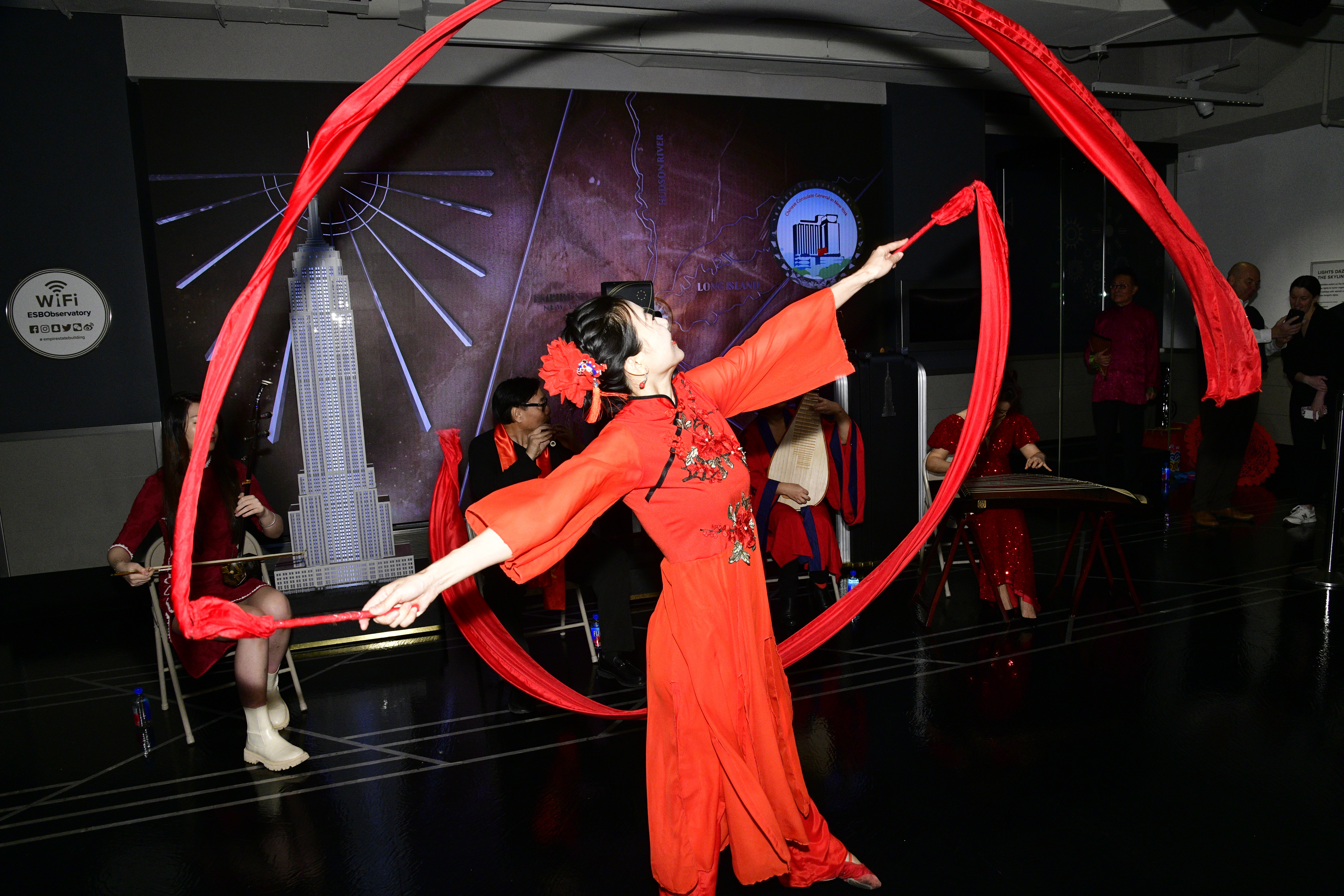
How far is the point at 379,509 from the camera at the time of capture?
508cm

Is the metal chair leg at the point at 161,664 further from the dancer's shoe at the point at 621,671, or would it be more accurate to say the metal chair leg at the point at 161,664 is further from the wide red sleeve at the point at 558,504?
the wide red sleeve at the point at 558,504

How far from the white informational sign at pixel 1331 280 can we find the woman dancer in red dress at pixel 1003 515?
17.1 feet

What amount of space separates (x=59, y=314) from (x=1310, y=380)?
7.98 m

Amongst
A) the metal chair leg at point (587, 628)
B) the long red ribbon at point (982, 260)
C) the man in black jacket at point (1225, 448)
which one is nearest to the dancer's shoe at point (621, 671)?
the metal chair leg at point (587, 628)

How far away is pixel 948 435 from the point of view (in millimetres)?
4289

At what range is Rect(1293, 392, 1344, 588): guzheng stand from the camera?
450 centimetres

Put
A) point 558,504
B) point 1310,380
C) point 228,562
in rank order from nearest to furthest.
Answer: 1. point 558,504
2. point 228,562
3. point 1310,380

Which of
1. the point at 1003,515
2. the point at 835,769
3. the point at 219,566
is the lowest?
the point at 835,769

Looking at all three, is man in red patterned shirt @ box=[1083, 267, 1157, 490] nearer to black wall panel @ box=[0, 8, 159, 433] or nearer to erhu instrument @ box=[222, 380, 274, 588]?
erhu instrument @ box=[222, 380, 274, 588]

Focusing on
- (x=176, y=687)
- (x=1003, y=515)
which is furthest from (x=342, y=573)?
(x=1003, y=515)

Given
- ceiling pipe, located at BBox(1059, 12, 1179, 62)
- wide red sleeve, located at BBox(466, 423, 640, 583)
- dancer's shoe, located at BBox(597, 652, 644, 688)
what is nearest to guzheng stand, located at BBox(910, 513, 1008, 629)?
dancer's shoe, located at BBox(597, 652, 644, 688)

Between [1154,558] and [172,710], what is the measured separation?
542cm

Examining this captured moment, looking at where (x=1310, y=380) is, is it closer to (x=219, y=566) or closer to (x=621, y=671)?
(x=621, y=671)

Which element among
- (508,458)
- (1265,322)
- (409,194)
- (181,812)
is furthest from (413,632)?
(1265,322)
